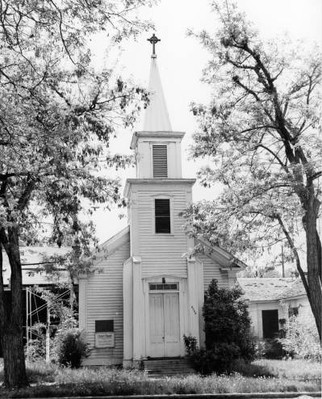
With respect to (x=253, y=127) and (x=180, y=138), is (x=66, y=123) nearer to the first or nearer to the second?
(x=253, y=127)

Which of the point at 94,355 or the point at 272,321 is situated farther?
the point at 272,321

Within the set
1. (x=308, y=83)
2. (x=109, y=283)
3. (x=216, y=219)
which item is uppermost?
(x=308, y=83)

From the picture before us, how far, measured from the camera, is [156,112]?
25266 millimetres

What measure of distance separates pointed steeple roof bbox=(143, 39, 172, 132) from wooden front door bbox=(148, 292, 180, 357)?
7345 mm

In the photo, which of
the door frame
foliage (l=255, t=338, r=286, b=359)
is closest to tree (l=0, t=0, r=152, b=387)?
the door frame

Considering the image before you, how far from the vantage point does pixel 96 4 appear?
8.55 m

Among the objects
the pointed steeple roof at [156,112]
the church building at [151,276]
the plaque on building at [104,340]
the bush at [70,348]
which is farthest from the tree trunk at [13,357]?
the pointed steeple roof at [156,112]

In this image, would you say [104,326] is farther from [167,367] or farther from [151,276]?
[167,367]

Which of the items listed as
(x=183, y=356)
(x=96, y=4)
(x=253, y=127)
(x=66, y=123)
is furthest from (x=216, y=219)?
(x=96, y=4)

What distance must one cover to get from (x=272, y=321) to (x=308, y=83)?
18.7 m

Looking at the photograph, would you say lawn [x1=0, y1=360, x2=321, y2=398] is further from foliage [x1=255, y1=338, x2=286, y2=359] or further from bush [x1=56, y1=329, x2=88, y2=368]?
foliage [x1=255, y1=338, x2=286, y2=359]

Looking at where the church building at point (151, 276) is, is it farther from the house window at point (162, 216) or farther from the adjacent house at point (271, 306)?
the adjacent house at point (271, 306)

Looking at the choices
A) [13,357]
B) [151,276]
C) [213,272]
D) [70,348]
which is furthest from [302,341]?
[13,357]

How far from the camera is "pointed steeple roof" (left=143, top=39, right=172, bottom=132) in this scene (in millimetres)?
24891
